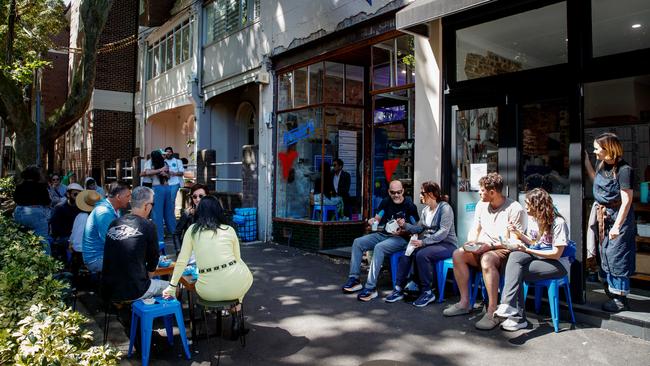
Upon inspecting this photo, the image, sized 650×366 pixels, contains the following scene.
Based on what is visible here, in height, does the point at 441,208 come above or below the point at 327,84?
below

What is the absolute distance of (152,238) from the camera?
13.8 feet

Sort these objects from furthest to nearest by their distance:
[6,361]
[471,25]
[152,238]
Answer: [471,25], [152,238], [6,361]

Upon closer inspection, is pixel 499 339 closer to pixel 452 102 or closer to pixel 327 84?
pixel 452 102

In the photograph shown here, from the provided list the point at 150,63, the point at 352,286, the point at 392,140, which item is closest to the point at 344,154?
the point at 392,140

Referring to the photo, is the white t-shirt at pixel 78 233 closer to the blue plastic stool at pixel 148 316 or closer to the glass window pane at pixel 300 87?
the blue plastic stool at pixel 148 316

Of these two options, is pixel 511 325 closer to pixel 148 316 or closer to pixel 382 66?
pixel 148 316

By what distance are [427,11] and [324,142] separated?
14.1 ft

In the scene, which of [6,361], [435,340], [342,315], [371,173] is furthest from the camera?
[371,173]

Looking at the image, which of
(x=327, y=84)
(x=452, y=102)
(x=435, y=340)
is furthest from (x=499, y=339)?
(x=327, y=84)

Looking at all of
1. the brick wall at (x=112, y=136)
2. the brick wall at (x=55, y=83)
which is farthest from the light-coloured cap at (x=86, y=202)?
the brick wall at (x=55, y=83)

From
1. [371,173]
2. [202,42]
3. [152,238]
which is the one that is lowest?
[152,238]

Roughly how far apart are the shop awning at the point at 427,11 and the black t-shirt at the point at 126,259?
4.12 metres

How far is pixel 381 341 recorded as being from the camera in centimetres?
451

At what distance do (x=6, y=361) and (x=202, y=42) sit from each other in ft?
41.4
